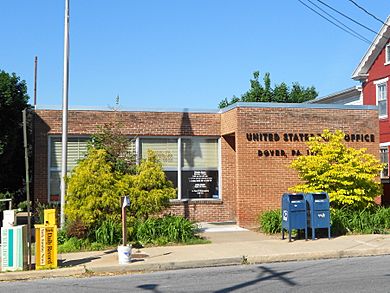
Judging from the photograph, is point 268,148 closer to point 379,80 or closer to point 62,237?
point 62,237

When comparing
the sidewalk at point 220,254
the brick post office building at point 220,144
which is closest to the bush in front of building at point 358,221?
the sidewalk at point 220,254

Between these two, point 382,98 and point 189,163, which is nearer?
point 189,163

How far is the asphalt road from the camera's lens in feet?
29.1

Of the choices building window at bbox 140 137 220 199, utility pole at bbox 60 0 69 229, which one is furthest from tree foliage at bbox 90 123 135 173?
building window at bbox 140 137 220 199

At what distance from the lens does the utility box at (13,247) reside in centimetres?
1058

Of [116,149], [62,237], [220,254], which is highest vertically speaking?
[116,149]

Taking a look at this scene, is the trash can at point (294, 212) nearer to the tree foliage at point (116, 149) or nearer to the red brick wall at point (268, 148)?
the red brick wall at point (268, 148)

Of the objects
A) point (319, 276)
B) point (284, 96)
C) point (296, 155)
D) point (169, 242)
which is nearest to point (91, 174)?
point (169, 242)

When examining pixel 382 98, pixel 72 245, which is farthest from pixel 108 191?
pixel 382 98

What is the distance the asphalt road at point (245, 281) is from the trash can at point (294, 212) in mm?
2565

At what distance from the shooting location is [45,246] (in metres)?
10.7

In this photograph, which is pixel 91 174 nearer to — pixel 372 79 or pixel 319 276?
pixel 319 276

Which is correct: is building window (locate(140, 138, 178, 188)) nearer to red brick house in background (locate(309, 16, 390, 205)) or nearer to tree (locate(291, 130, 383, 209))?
tree (locate(291, 130, 383, 209))

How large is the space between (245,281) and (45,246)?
13.4ft
